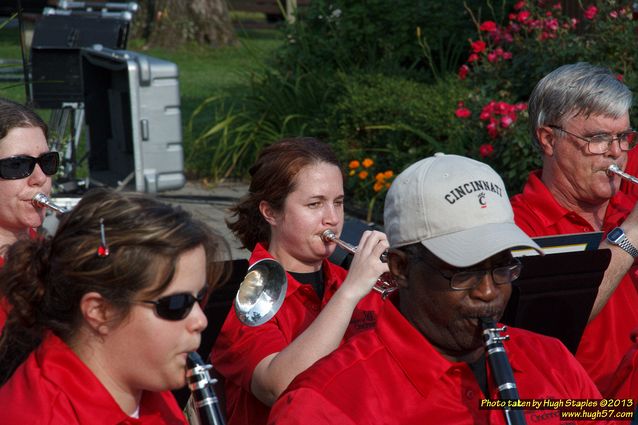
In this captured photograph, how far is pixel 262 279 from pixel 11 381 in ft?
3.97

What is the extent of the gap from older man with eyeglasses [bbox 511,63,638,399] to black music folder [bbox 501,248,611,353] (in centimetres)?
22

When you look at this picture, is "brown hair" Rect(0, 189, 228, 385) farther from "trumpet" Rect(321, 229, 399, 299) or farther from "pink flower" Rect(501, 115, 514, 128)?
"pink flower" Rect(501, 115, 514, 128)

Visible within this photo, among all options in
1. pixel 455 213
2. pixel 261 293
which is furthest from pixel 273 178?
pixel 455 213

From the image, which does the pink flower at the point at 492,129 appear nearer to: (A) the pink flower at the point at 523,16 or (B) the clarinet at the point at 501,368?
(A) the pink flower at the point at 523,16

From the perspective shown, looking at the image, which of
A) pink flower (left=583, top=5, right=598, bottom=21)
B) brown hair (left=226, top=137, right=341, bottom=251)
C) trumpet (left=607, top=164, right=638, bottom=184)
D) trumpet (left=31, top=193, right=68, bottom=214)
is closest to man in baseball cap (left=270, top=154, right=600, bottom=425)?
brown hair (left=226, top=137, right=341, bottom=251)

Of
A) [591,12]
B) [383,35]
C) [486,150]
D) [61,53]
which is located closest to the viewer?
[486,150]

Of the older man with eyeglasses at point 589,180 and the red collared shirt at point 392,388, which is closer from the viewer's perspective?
the red collared shirt at point 392,388

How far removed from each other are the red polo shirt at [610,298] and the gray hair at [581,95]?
0.27 meters

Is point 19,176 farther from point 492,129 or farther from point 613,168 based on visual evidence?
point 492,129

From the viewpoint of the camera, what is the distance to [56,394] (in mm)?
2242

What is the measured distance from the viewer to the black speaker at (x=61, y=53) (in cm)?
790

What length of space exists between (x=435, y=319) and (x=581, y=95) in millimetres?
1580

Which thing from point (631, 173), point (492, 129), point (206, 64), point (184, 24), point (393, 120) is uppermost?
point (631, 173)

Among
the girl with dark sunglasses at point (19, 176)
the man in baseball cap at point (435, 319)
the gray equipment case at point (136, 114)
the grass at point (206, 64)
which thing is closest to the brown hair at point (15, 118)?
the girl with dark sunglasses at point (19, 176)
